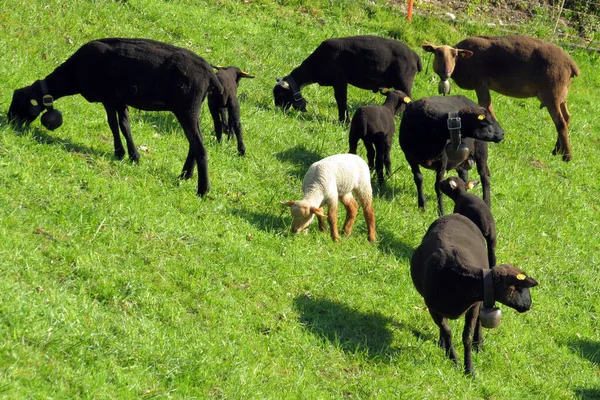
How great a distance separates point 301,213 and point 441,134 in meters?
3.06

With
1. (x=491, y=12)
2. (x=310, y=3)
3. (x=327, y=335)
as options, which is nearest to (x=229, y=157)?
(x=327, y=335)

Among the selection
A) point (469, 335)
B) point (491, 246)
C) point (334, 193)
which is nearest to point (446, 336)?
point (469, 335)

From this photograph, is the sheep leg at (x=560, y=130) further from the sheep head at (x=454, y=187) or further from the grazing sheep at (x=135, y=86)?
the grazing sheep at (x=135, y=86)

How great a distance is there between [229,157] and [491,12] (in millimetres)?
14391

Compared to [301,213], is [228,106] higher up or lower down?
higher up

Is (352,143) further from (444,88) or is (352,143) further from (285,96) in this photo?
(444,88)

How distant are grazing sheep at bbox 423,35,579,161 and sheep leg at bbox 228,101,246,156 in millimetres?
6090

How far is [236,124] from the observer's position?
1278cm

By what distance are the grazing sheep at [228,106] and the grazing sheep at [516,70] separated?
5843mm

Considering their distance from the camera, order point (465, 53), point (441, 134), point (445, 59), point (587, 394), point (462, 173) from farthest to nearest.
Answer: point (465, 53) < point (445, 59) < point (462, 173) < point (441, 134) < point (587, 394)

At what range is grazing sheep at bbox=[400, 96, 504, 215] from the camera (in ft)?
41.5

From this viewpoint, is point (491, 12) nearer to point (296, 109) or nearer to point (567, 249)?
point (296, 109)

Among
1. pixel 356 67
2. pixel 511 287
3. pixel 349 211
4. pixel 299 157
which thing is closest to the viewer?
pixel 511 287

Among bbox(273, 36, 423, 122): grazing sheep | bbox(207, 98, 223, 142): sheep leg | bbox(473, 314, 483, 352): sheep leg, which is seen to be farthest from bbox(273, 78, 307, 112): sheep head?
bbox(473, 314, 483, 352): sheep leg
